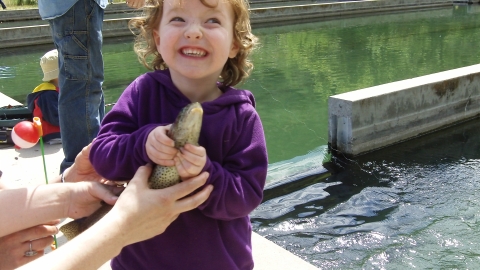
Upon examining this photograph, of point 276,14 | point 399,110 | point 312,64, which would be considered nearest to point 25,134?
point 399,110

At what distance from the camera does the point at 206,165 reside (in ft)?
5.32

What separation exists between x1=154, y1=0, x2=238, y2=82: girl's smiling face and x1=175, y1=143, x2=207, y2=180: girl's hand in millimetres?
358

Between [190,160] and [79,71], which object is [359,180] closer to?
[79,71]

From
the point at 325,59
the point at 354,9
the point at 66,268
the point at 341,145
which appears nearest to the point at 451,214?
the point at 341,145

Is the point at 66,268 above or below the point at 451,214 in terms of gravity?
above

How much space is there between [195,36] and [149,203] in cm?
59

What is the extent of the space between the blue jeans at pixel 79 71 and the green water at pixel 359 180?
170 centimetres

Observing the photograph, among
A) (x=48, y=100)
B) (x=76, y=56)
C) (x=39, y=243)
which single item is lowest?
(x=39, y=243)

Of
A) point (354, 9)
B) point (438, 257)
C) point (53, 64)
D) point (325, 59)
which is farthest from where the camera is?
point (354, 9)

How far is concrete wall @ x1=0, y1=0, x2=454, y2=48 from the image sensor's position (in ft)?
45.2

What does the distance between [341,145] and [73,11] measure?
3.52 metres

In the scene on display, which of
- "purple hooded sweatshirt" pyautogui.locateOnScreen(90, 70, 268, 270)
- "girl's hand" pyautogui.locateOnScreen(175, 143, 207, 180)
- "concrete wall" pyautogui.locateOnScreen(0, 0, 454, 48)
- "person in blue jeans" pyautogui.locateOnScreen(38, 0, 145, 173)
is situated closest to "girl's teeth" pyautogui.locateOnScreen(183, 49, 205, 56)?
"purple hooded sweatshirt" pyautogui.locateOnScreen(90, 70, 268, 270)

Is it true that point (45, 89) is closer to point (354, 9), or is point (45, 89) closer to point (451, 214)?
point (451, 214)

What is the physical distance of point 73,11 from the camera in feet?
10.4
